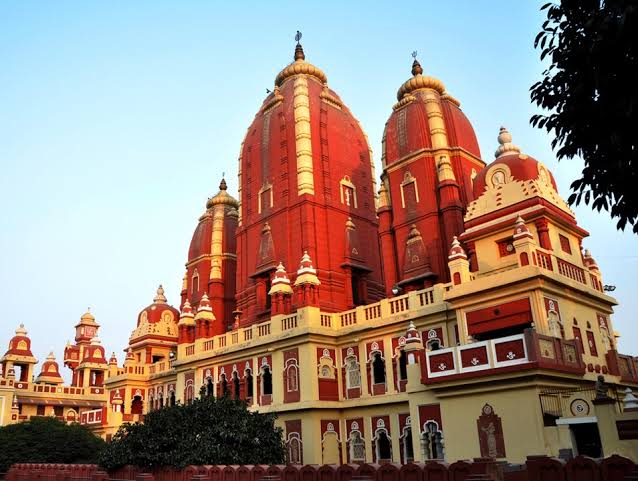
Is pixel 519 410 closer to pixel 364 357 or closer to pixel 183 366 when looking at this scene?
pixel 364 357

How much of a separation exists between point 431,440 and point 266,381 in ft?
26.9

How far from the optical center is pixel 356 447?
2150 cm

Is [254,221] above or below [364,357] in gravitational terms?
above

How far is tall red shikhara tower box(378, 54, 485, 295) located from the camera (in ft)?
76.8

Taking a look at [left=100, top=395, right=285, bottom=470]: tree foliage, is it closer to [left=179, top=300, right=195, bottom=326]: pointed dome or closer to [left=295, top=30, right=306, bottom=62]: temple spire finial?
[left=179, top=300, right=195, bottom=326]: pointed dome

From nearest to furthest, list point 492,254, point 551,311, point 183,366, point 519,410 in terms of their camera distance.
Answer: point 519,410 < point 551,311 < point 492,254 < point 183,366

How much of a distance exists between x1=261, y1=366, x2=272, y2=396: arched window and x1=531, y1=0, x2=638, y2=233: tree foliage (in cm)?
1744

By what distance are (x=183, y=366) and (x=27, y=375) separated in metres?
20.9

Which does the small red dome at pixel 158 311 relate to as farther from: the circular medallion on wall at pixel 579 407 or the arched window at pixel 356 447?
the circular medallion on wall at pixel 579 407

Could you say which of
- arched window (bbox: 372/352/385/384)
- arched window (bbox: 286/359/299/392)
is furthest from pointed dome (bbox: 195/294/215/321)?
arched window (bbox: 372/352/385/384)

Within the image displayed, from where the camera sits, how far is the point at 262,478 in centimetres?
1263

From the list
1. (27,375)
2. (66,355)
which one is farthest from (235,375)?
(66,355)

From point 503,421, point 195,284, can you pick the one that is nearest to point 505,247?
point 503,421

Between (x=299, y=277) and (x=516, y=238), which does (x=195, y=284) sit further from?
(x=516, y=238)
